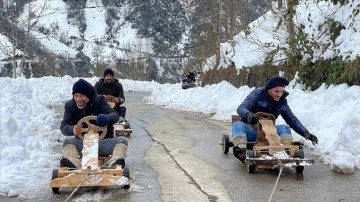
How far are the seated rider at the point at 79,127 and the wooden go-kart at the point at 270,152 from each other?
191 cm

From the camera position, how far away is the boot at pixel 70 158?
686 cm

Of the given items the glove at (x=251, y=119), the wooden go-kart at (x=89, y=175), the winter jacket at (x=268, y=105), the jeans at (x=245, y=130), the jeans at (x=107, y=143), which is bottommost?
the wooden go-kart at (x=89, y=175)

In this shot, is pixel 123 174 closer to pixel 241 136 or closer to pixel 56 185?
pixel 56 185

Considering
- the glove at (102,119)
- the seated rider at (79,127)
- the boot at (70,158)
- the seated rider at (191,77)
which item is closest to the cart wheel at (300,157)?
the seated rider at (79,127)

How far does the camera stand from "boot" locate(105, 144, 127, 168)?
22.6 ft

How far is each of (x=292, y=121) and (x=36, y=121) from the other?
7653mm

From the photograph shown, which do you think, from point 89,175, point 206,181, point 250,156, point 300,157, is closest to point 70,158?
point 89,175

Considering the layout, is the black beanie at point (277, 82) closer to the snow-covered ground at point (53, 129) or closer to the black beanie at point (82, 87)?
the snow-covered ground at point (53, 129)

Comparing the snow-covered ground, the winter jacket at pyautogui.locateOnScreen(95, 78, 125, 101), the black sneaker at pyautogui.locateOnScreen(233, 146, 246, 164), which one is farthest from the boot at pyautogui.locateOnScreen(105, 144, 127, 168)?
the winter jacket at pyautogui.locateOnScreen(95, 78, 125, 101)

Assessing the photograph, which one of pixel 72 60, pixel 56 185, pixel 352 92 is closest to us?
pixel 56 185

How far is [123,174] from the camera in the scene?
21.3 ft

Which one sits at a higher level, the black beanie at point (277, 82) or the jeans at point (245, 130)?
the black beanie at point (277, 82)

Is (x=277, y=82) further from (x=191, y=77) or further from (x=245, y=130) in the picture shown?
(x=191, y=77)

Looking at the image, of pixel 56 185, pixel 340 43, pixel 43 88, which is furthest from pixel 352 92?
pixel 43 88
